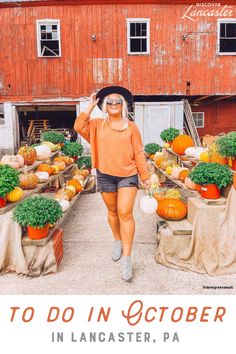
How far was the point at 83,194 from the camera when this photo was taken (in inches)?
329

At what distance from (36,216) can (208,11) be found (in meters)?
14.2

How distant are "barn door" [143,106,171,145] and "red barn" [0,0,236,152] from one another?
43 millimetres

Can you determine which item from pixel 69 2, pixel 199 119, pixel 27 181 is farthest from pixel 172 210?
pixel 199 119

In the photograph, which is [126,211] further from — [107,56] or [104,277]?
[107,56]

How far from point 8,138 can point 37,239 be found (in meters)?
12.3

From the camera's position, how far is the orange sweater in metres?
3.52

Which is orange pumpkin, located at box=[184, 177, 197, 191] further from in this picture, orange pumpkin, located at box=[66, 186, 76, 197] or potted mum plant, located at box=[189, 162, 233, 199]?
orange pumpkin, located at box=[66, 186, 76, 197]

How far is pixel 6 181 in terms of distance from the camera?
3980 millimetres

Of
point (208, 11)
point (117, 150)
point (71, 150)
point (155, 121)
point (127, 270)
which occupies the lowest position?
point (127, 270)

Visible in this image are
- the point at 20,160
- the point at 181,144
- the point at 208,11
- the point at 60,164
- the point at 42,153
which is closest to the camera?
the point at 20,160

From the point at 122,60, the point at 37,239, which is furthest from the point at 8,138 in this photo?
the point at 37,239

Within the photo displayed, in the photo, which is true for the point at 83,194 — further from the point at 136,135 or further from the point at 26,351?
the point at 26,351

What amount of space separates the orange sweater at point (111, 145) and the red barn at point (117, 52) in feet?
38.5

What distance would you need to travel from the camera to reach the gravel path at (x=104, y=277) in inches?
139
